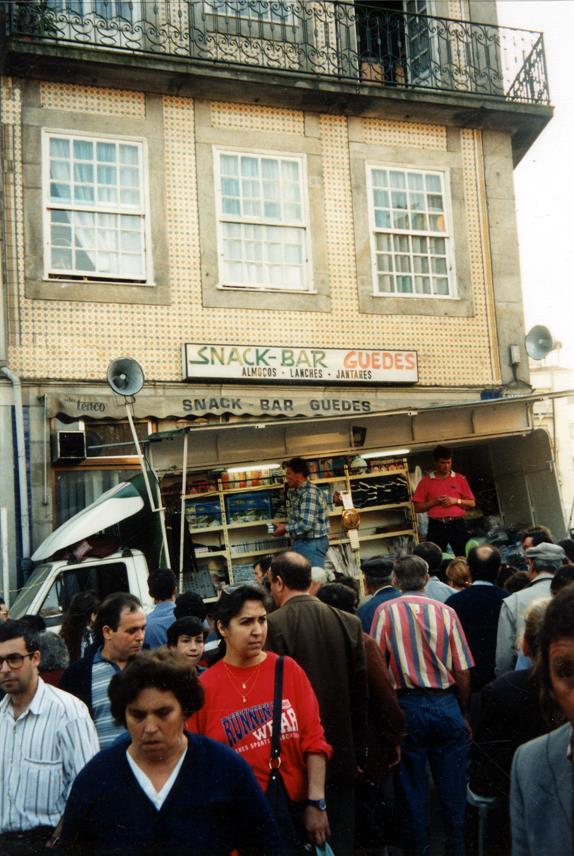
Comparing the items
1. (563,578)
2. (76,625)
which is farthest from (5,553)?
(563,578)

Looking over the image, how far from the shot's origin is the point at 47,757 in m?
4.50

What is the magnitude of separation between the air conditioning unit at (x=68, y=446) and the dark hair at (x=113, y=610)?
7804 mm

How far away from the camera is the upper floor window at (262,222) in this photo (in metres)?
Answer: 14.7

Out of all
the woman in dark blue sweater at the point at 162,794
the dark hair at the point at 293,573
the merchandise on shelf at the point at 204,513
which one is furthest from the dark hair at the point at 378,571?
the merchandise on shelf at the point at 204,513

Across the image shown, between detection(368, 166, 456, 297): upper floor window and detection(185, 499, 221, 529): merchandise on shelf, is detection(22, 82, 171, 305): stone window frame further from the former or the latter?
detection(368, 166, 456, 297): upper floor window

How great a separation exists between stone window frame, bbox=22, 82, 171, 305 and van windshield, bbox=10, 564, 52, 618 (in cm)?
442

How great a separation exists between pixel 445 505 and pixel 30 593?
16.9 ft

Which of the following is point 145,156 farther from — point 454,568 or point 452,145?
point 454,568

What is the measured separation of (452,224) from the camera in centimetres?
1606

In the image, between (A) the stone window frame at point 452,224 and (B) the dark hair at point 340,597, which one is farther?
(A) the stone window frame at point 452,224

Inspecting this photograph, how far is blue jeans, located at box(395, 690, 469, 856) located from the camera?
6.11 meters

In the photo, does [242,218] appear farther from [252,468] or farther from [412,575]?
[412,575]

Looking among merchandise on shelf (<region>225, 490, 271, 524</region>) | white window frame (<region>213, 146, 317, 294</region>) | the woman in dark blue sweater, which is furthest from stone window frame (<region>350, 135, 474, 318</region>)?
the woman in dark blue sweater

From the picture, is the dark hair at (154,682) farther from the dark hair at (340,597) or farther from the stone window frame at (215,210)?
the stone window frame at (215,210)
